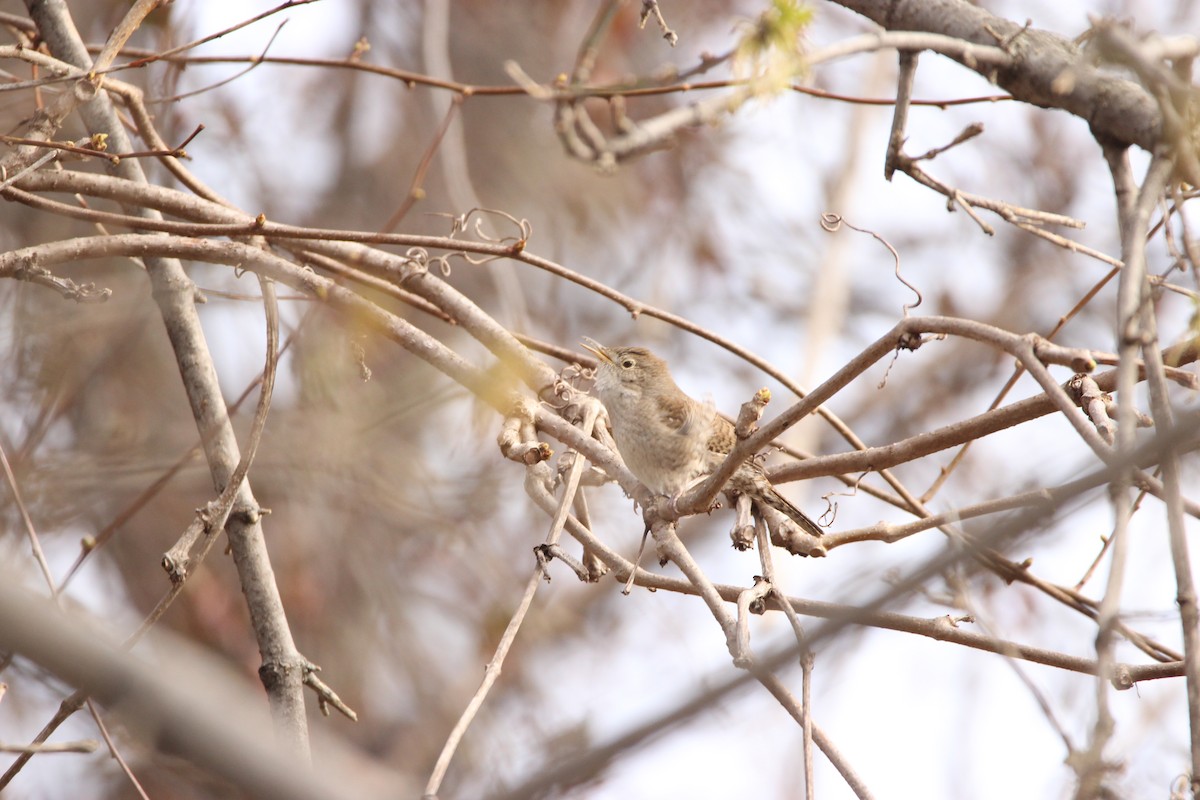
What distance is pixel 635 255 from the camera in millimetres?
9711

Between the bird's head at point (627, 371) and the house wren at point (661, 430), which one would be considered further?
the bird's head at point (627, 371)

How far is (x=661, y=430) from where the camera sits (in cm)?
410

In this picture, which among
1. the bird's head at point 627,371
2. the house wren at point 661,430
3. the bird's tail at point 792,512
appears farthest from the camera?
the bird's head at point 627,371

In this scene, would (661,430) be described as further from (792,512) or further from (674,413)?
(792,512)

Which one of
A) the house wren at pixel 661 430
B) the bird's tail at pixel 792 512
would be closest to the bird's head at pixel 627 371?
the house wren at pixel 661 430

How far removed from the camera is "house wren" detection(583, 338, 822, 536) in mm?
4035

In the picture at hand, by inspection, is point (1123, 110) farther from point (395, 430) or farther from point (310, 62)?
point (395, 430)

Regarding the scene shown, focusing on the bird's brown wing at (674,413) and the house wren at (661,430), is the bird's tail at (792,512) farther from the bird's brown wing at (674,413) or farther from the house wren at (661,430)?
the bird's brown wing at (674,413)

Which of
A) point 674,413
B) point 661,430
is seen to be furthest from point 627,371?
point 661,430

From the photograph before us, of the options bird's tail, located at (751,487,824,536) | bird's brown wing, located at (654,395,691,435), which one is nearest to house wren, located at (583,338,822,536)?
bird's brown wing, located at (654,395,691,435)

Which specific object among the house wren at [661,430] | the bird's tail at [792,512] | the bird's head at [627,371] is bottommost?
the bird's tail at [792,512]

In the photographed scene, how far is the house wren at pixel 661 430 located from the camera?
404cm

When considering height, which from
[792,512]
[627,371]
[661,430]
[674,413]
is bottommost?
[792,512]

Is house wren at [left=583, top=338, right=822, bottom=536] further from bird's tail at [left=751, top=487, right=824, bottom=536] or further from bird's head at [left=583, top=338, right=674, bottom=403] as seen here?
bird's tail at [left=751, top=487, right=824, bottom=536]
